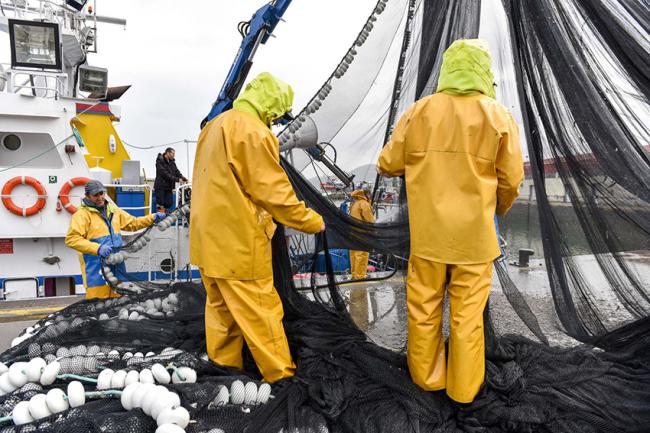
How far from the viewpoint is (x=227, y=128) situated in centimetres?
240

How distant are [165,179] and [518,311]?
27.0 ft

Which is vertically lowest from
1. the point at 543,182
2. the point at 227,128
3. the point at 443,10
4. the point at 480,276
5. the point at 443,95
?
the point at 480,276

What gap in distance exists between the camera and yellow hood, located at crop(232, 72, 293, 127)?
8.31ft

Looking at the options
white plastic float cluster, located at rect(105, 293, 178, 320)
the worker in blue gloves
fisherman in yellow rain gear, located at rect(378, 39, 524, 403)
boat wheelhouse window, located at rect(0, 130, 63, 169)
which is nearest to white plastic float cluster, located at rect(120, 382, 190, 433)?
fisherman in yellow rain gear, located at rect(378, 39, 524, 403)

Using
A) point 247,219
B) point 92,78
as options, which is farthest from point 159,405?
point 92,78

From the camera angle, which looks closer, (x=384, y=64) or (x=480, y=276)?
(x=480, y=276)

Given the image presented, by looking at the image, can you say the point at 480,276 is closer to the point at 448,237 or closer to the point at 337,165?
the point at 448,237

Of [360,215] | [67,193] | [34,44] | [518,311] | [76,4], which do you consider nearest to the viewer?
[518,311]

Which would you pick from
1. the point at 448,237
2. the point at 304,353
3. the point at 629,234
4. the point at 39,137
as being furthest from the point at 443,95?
the point at 39,137

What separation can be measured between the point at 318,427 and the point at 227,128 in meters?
1.61

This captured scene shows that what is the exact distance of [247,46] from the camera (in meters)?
4.96

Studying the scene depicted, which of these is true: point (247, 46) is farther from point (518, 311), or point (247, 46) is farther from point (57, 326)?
point (518, 311)

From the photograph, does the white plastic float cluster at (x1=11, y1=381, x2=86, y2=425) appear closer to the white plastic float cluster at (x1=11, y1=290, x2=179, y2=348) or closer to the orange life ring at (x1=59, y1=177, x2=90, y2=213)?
the white plastic float cluster at (x1=11, y1=290, x2=179, y2=348)

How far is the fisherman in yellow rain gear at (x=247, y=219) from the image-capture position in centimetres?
238
